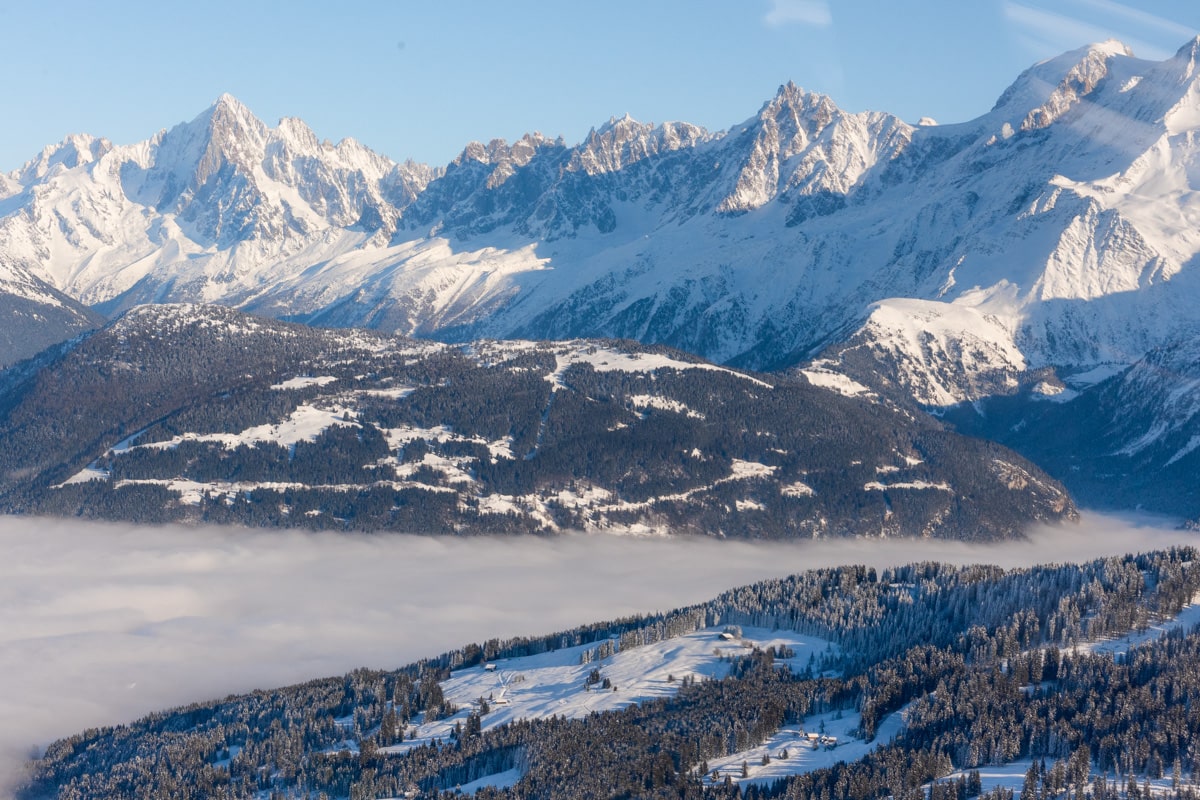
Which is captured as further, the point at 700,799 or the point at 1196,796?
the point at 700,799

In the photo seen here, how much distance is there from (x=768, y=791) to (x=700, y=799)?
8.57m

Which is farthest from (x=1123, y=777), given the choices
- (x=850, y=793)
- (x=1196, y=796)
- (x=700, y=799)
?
(x=700, y=799)

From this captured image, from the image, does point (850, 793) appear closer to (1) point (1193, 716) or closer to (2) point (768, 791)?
(2) point (768, 791)

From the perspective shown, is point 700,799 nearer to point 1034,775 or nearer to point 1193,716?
point 1034,775

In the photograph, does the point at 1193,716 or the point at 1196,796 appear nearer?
the point at 1196,796

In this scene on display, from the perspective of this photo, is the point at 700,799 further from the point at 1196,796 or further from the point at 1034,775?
the point at 1196,796

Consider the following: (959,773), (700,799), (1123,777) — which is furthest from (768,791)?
(1123,777)

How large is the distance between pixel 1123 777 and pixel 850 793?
31781 millimetres

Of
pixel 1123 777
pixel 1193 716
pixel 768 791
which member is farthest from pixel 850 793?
pixel 1193 716

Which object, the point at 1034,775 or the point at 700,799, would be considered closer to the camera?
the point at 1034,775

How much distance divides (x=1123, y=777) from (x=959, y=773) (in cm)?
1917

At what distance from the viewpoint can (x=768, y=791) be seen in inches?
7790

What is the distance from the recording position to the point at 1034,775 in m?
186

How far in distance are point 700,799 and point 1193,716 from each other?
2456 inches
